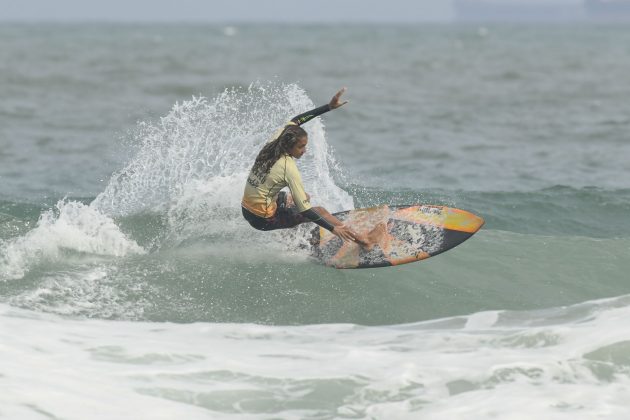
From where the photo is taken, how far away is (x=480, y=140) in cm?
2102

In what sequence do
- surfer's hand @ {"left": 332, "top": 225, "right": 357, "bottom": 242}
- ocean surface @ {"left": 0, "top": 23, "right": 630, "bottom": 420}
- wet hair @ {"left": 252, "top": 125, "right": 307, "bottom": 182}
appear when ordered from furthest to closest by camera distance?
surfer's hand @ {"left": 332, "top": 225, "right": 357, "bottom": 242}
wet hair @ {"left": 252, "top": 125, "right": 307, "bottom": 182}
ocean surface @ {"left": 0, "top": 23, "right": 630, "bottom": 420}

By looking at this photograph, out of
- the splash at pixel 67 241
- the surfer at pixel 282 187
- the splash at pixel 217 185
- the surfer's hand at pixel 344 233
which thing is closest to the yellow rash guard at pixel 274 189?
the surfer at pixel 282 187

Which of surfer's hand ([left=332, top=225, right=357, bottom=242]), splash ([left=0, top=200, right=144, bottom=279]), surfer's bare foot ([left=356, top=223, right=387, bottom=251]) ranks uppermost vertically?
surfer's hand ([left=332, top=225, right=357, bottom=242])

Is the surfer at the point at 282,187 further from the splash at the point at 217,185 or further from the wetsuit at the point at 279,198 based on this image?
the splash at the point at 217,185

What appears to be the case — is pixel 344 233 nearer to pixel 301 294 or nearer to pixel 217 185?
pixel 301 294

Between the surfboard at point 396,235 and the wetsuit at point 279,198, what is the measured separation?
1.75 ft

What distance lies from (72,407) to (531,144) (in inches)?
608

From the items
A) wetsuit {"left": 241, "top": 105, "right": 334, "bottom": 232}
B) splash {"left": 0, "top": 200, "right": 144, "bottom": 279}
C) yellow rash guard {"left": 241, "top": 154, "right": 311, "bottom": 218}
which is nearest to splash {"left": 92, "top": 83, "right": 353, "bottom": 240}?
splash {"left": 0, "top": 200, "right": 144, "bottom": 279}

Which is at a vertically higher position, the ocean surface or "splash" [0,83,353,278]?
"splash" [0,83,353,278]

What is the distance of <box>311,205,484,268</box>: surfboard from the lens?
32.4 feet

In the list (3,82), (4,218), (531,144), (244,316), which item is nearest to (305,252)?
(244,316)

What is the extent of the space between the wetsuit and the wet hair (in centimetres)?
4

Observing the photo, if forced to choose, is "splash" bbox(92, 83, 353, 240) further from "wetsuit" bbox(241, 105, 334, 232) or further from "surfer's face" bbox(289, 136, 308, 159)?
"surfer's face" bbox(289, 136, 308, 159)

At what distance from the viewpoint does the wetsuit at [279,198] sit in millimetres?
9156
